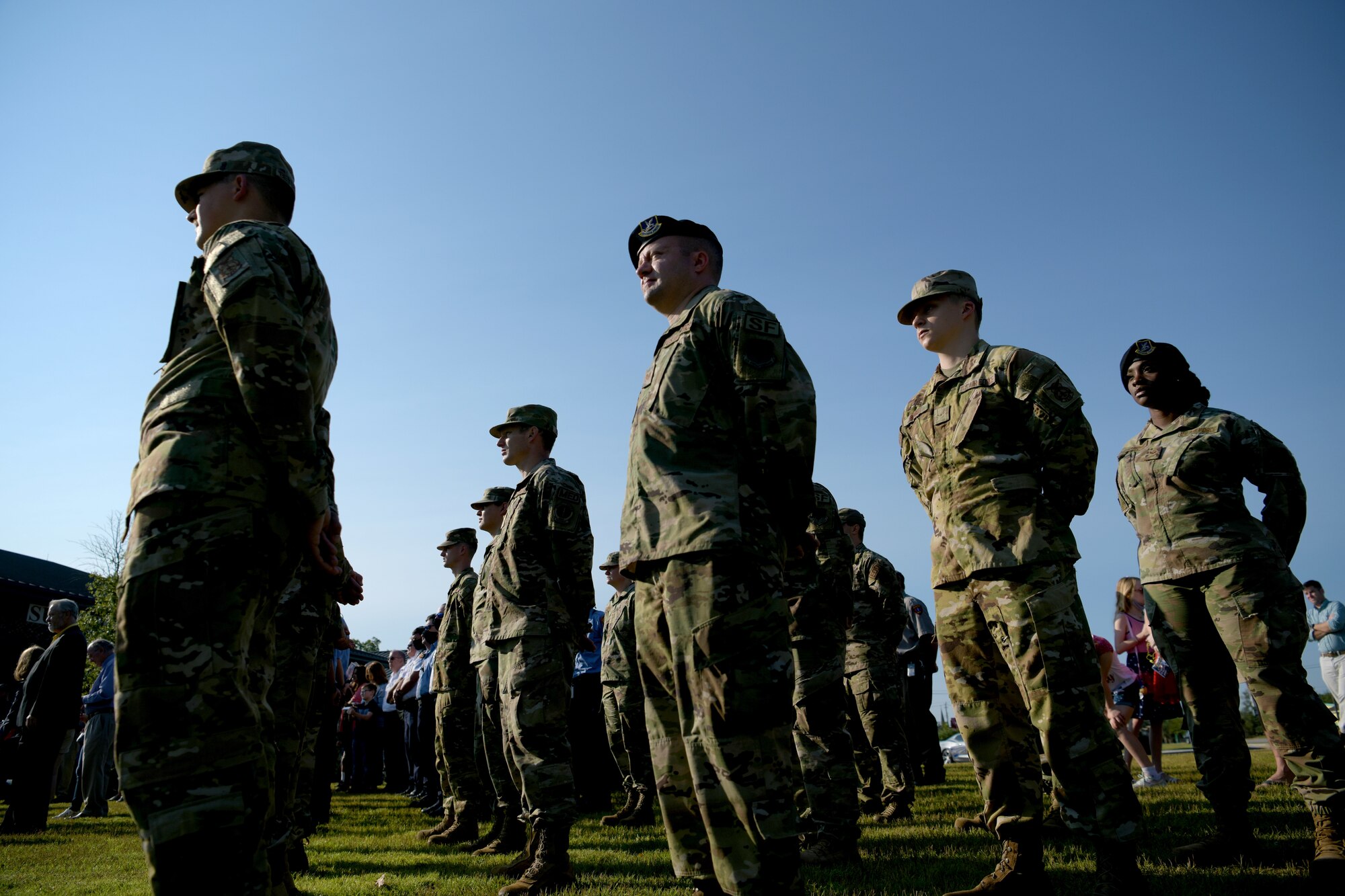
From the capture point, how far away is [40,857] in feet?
24.1

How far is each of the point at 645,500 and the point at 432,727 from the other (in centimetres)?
1065

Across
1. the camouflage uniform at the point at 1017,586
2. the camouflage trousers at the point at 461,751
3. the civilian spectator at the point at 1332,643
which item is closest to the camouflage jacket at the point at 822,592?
the camouflage uniform at the point at 1017,586

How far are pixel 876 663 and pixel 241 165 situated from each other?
→ 26.0ft

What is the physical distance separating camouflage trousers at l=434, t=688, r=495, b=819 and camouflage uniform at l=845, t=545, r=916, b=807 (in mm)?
3971

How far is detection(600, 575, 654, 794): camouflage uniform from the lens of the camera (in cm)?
969

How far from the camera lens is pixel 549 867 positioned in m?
5.12

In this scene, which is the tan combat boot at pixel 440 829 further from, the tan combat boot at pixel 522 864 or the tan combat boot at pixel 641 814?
the tan combat boot at pixel 522 864

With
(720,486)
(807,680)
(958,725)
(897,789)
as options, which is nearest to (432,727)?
(897,789)

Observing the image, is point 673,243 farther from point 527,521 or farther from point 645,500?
point 527,521

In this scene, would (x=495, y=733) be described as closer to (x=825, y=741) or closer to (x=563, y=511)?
(x=563, y=511)

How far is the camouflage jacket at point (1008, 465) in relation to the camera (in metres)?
Result: 4.11

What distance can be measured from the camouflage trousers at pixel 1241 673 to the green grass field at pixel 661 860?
1.54 ft

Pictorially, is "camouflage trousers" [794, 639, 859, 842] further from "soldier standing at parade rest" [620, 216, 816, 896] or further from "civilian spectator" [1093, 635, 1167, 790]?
"civilian spectator" [1093, 635, 1167, 790]

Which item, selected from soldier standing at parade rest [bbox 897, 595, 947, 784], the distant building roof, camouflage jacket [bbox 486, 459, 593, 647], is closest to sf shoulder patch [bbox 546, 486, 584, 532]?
camouflage jacket [bbox 486, 459, 593, 647]
